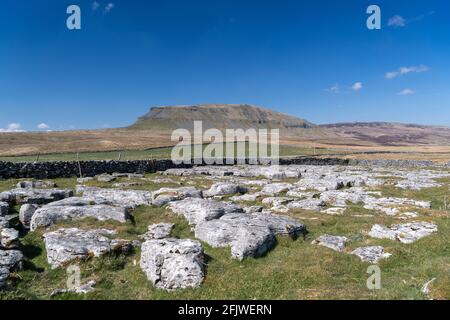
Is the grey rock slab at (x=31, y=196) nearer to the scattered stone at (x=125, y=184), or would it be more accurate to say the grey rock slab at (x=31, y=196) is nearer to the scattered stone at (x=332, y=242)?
the scattered stone at (x=125, y=184)

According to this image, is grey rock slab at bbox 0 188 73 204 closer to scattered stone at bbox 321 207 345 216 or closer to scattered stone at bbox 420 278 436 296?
scattered stone at bbox 321 207 345 216

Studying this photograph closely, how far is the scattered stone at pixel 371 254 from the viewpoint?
63.0 ft

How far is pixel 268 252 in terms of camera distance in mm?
20562

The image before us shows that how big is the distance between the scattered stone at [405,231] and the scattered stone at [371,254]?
313 cm

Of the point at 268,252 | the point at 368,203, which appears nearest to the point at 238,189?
the point at 368,203

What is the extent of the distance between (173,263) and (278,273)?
202 inches

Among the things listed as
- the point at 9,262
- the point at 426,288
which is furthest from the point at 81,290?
the point at 426,288

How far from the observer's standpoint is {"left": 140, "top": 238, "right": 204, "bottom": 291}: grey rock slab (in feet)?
53.1

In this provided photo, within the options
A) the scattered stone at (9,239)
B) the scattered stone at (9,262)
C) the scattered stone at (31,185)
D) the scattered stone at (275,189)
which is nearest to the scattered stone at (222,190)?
the scattered stone at (275,189)

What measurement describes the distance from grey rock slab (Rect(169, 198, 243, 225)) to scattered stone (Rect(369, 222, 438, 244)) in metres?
10.6

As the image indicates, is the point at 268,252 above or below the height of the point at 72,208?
below

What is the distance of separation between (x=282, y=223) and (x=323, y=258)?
5.22m
